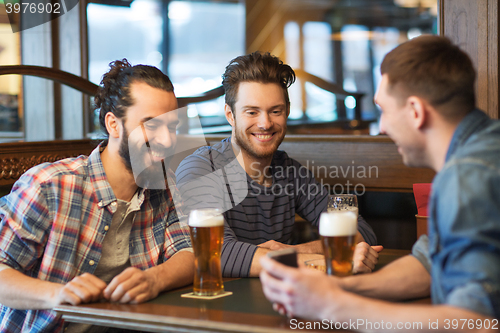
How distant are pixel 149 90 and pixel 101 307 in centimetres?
67

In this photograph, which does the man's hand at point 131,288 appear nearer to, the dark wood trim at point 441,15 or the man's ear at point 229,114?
the man's ear at point 229,114

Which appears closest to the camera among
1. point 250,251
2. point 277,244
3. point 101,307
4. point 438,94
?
point 438,94

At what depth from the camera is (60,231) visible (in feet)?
4.37

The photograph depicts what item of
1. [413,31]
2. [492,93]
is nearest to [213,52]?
[413,31]

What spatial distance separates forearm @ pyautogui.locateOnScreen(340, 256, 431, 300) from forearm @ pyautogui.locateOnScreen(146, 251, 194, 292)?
44 cm

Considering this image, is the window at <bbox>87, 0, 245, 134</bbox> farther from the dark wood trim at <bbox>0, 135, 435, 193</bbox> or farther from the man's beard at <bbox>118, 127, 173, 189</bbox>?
the man's beard at <bbox>118, 127, 173, 189</bbox>

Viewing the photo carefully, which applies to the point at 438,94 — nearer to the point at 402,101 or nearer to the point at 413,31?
the point at 402,101

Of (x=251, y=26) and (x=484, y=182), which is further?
(x=251, y=26)

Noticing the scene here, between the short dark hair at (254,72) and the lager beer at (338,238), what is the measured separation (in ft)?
2.97

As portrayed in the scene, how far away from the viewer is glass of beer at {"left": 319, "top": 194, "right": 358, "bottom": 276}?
1.08m

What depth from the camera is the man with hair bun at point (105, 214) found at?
1.26 meters

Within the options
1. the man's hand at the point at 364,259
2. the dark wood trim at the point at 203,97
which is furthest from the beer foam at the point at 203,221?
the dark wood trim at the point at 203,97

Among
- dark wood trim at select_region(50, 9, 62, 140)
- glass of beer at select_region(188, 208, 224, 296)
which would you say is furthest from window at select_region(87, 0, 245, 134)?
glass of beer at select_region(188, 208, 224, 296)

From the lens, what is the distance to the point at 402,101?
0.95m
